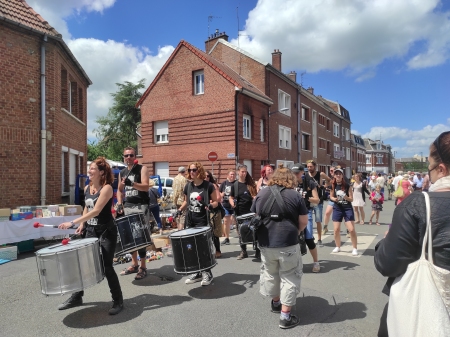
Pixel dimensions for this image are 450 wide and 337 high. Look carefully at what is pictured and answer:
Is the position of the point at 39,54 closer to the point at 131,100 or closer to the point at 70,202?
the point at 70,202

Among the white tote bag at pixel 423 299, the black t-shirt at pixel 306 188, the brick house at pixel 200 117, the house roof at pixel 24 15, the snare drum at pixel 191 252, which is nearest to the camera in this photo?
the white tote bag at pixel 423 299

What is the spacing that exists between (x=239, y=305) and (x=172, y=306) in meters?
0.86

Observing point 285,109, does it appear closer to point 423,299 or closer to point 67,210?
point 67,210

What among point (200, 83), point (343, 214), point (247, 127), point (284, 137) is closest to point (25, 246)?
point (343, 214)

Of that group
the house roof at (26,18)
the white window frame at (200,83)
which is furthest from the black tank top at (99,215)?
the white window frame at (200,83)

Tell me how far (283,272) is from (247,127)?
19.1 m

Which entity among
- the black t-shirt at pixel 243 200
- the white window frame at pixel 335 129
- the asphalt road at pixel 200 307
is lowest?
the asphalt road at pixel 200 307

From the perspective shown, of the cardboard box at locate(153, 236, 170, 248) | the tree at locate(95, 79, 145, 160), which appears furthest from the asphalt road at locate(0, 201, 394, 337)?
the tree at locate(95, 79, 145, 160)

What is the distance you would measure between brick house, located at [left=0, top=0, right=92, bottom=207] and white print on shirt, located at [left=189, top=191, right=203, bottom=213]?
670cm

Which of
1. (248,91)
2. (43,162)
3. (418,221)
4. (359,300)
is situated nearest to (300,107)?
(248,91)

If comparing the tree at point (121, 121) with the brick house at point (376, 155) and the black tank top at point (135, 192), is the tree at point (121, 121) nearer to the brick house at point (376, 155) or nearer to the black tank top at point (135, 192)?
the black tank top at point (135, 192)

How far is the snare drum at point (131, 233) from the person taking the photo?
15.4ft

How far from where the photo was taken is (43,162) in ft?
33.4

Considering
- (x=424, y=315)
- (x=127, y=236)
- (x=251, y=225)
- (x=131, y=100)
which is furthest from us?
(x=131, y=100)
